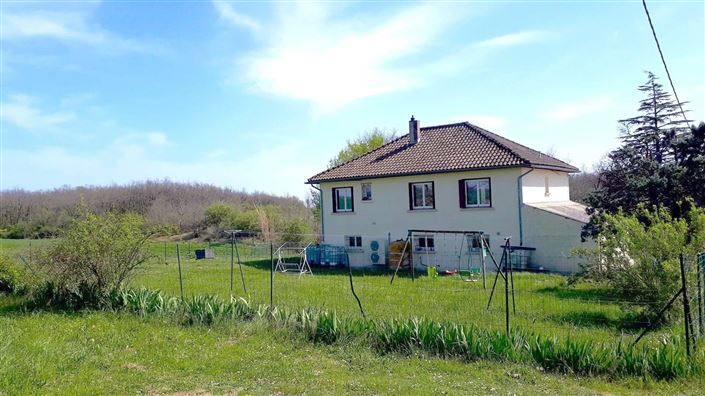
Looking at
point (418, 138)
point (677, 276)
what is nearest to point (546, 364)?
point (677, 276)

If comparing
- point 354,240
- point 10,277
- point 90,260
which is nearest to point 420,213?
point 354,240

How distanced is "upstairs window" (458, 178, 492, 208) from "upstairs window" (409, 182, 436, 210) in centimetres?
157

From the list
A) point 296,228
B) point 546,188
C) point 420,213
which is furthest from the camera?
point 296,228

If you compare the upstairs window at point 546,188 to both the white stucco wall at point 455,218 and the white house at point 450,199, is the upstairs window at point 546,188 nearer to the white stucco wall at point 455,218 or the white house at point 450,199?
the white house at point 450,199

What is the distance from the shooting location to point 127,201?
62375mm

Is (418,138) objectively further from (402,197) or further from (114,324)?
(114,324)

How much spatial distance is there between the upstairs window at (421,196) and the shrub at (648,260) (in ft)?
45.6

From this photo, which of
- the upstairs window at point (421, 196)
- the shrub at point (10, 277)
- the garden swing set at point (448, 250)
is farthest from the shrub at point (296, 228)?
the shrub at point (10, 277)

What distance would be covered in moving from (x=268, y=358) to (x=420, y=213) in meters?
17.6

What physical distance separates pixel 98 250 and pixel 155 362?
5.18 meters

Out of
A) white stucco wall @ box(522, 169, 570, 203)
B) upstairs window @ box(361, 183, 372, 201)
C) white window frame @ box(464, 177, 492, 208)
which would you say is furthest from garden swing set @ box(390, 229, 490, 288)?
upstairs window @ box(361, 183, 372, 201)

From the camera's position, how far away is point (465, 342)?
8023 mm

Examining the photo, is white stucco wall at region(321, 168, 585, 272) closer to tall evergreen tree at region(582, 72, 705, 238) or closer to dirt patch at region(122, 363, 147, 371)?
tall evergreen tree at region(582, 72, 705, 238)

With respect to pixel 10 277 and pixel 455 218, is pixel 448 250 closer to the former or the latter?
pixel 455 218
